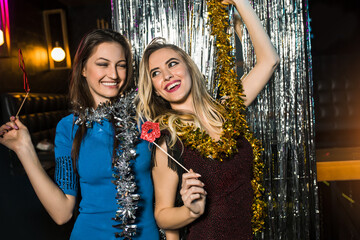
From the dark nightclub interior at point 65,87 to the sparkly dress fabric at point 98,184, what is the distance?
5.36ft

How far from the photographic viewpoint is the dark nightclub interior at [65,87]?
3119 millimetres

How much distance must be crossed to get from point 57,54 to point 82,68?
440 centimetres

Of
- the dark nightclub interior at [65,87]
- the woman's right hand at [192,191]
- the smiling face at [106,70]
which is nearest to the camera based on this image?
the woman's right hand at [192,191]

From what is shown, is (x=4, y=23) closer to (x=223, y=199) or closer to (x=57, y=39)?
(x=57, y=39)

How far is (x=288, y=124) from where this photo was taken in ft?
5.34

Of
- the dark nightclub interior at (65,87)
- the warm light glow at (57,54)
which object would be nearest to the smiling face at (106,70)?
the dark nightclub interior at (65,87)

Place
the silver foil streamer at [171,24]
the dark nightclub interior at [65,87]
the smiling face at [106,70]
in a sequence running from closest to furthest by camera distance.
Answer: the smiling face at [106,70], the silver foil streamer at [171,24], the dark nightclub interior at [65,87]

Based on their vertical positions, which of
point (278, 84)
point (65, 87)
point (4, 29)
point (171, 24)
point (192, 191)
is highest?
point (65, 87)

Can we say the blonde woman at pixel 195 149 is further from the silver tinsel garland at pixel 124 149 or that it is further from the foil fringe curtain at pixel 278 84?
the foil fringe curtain at pixel 278 84

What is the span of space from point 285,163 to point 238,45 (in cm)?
70

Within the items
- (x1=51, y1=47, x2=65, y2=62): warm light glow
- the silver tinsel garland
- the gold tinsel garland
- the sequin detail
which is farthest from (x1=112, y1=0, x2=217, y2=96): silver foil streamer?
(x1=51, y1=47, x2=65, y2=62): warm light glow

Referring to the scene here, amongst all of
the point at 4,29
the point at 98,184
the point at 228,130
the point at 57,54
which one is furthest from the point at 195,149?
the point at 57,54

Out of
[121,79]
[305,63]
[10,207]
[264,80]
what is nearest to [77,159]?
[121,79]

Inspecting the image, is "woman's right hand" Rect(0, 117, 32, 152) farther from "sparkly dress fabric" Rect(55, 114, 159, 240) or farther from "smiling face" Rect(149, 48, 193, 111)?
"smiling face" Rect(149, 48, 193, 111)
